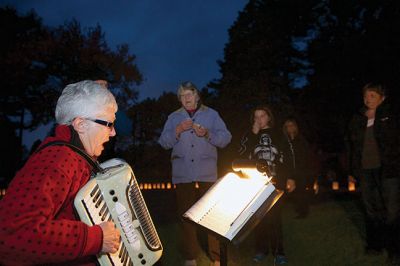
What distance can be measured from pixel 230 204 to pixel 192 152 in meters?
2.74

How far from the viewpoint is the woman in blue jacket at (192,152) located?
19.3 ft

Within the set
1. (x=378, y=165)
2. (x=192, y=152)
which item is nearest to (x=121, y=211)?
(x=192, y=152)

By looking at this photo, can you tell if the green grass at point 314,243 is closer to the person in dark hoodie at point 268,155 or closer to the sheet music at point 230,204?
the person in dark hoodie at point 268,155

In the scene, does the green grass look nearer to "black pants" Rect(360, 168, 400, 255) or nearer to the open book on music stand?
"black pants" Rect(360, 168, 400, 255)

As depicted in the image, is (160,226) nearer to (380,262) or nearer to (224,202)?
(380,262)

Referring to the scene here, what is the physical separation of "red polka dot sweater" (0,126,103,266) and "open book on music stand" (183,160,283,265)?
1077 millimetres

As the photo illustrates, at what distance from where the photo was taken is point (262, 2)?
35281 millimetres

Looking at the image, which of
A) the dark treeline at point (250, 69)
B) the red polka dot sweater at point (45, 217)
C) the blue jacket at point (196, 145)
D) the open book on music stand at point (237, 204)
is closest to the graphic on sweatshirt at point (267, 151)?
the blue jacket at point (196, 145)

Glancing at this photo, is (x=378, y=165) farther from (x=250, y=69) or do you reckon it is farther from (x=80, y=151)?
(x=250, y=69)

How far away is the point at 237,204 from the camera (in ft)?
10.4

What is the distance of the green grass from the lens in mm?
6152

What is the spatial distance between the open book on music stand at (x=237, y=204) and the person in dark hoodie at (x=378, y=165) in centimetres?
323

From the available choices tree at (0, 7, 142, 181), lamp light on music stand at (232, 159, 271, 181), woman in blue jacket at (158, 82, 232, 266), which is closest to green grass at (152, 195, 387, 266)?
woman in blue jacket at (158, 82, 232, 266)

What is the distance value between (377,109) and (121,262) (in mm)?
4888
